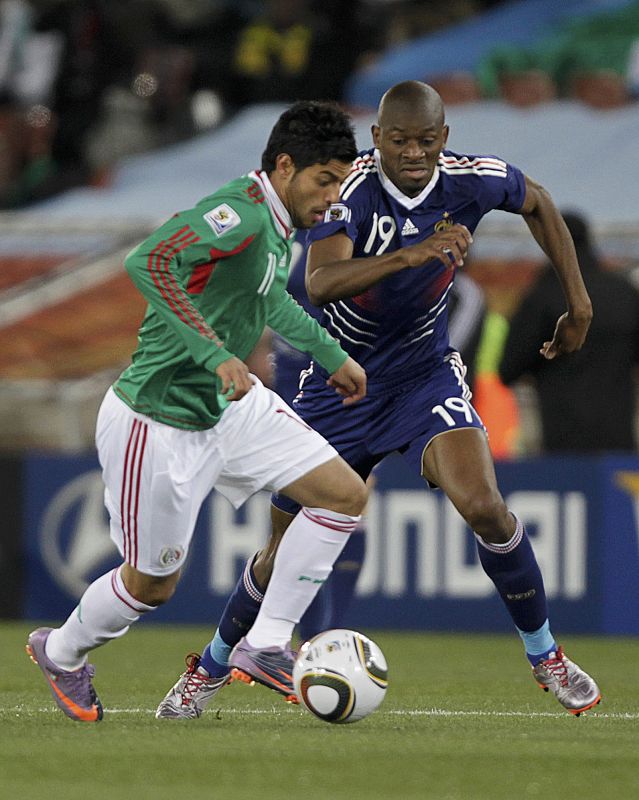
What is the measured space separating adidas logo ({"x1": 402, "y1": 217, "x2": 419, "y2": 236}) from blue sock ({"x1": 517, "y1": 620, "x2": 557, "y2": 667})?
1350 millimetres

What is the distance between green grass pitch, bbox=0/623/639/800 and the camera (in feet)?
13.5

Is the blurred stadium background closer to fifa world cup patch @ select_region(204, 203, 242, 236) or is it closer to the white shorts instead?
Result: the white shorts

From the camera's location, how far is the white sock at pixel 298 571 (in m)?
5.33

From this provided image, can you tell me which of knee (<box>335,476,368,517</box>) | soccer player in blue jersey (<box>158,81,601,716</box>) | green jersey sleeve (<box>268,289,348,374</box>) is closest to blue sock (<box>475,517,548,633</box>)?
soccer player in blue jersey (<box>158,81,601,716</box>)

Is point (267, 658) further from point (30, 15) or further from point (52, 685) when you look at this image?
point (30, 15)

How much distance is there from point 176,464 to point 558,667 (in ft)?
4.78

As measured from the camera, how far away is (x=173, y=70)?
52.9 feet

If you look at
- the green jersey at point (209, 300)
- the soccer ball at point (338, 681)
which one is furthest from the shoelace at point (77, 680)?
the green jersey at point (209, 300)

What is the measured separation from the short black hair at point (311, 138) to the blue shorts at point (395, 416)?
1.07 m

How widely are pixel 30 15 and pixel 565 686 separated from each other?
39.5ft

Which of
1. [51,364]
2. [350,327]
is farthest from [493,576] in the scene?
[51,364]

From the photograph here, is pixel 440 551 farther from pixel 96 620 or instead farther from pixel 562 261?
pixel 96 620

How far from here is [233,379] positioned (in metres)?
4.89

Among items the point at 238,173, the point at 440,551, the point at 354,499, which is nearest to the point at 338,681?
the point at 354,499
